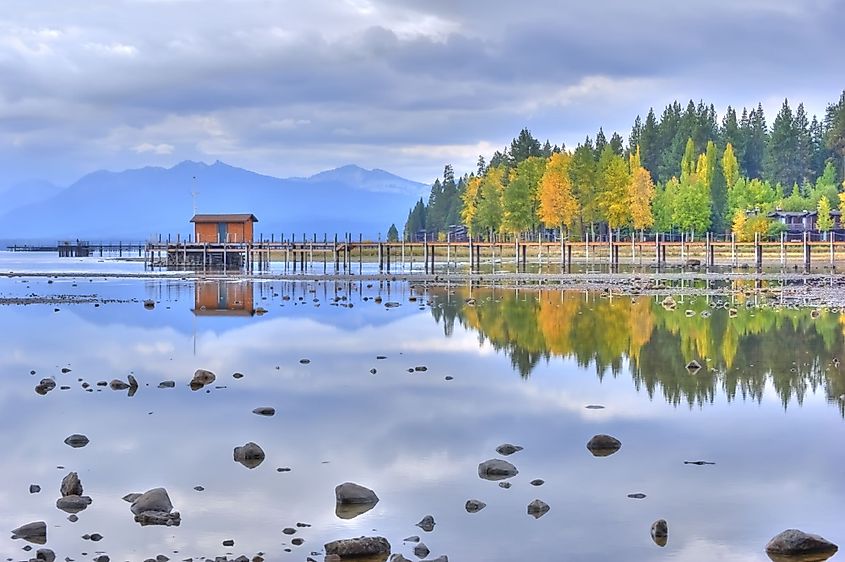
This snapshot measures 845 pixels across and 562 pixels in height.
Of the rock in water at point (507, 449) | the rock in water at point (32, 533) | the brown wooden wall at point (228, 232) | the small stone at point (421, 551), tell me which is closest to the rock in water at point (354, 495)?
the small stone at point (421, 551)

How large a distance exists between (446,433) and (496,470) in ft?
10.7

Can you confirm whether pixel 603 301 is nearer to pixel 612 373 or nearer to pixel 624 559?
pixel 612 373

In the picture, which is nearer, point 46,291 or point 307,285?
point 46,291

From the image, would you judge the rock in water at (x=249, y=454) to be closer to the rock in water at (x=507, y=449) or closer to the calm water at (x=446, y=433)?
the calm water at (x=446, y=433)

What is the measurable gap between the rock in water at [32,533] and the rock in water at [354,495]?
3.90 meters

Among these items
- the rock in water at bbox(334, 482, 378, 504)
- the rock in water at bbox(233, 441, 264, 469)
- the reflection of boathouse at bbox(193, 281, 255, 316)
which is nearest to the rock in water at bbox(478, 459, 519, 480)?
the rock in water at bbox(334, 482, 378, 504)

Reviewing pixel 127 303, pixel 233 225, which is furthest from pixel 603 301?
pixel 233 225

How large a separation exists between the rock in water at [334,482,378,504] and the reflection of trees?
9799mm

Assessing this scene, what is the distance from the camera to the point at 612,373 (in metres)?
26.9

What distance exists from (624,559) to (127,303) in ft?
→ 147

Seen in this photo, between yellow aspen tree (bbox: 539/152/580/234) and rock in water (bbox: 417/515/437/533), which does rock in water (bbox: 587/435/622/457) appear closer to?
rock in water (bbox: 417/515/437/533)

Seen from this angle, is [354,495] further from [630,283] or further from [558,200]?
[558,200]

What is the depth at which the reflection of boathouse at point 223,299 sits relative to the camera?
48.3 metres

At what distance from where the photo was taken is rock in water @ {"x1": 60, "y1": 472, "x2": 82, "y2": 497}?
1513 cm
